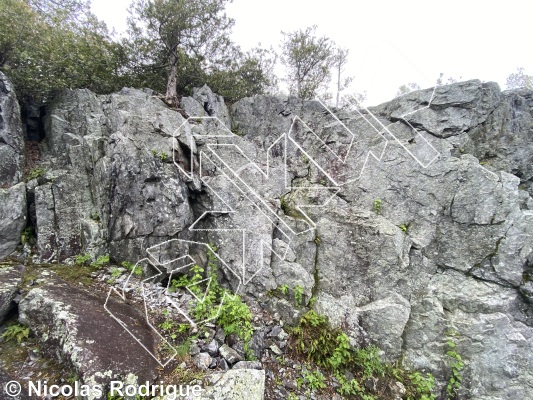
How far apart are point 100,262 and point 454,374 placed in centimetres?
878

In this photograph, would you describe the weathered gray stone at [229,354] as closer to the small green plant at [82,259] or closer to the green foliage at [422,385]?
the green foliage at [422,385]

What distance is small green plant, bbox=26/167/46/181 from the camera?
5961 millimetres

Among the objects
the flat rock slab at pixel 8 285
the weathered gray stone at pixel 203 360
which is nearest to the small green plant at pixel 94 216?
the flat rock slab at pixel 8 285

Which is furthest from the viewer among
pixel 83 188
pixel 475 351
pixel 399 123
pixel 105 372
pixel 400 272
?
pixel 399 123

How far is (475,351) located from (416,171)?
14.5 feet

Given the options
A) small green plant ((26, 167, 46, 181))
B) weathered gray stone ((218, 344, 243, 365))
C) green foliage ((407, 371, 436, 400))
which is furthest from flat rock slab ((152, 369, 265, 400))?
small green plant ((26, 167, 46, 181))

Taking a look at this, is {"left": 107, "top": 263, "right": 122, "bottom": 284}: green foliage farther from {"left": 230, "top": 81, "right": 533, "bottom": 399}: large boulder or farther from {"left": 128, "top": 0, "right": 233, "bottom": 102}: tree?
{"left": 128, "top": 0, "right": 233, "bottom": 102}: tree

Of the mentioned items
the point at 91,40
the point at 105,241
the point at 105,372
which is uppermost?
the point at 91,40

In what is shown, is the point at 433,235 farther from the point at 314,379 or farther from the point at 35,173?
the point at 35,173

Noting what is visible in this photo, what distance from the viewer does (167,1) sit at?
8.02m

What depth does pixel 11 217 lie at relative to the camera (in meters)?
5.38

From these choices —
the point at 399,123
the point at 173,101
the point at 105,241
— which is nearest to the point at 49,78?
the point at 173,101

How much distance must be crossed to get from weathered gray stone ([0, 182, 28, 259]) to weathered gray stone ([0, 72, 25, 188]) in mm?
455

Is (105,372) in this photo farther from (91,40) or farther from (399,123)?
(91,40)
